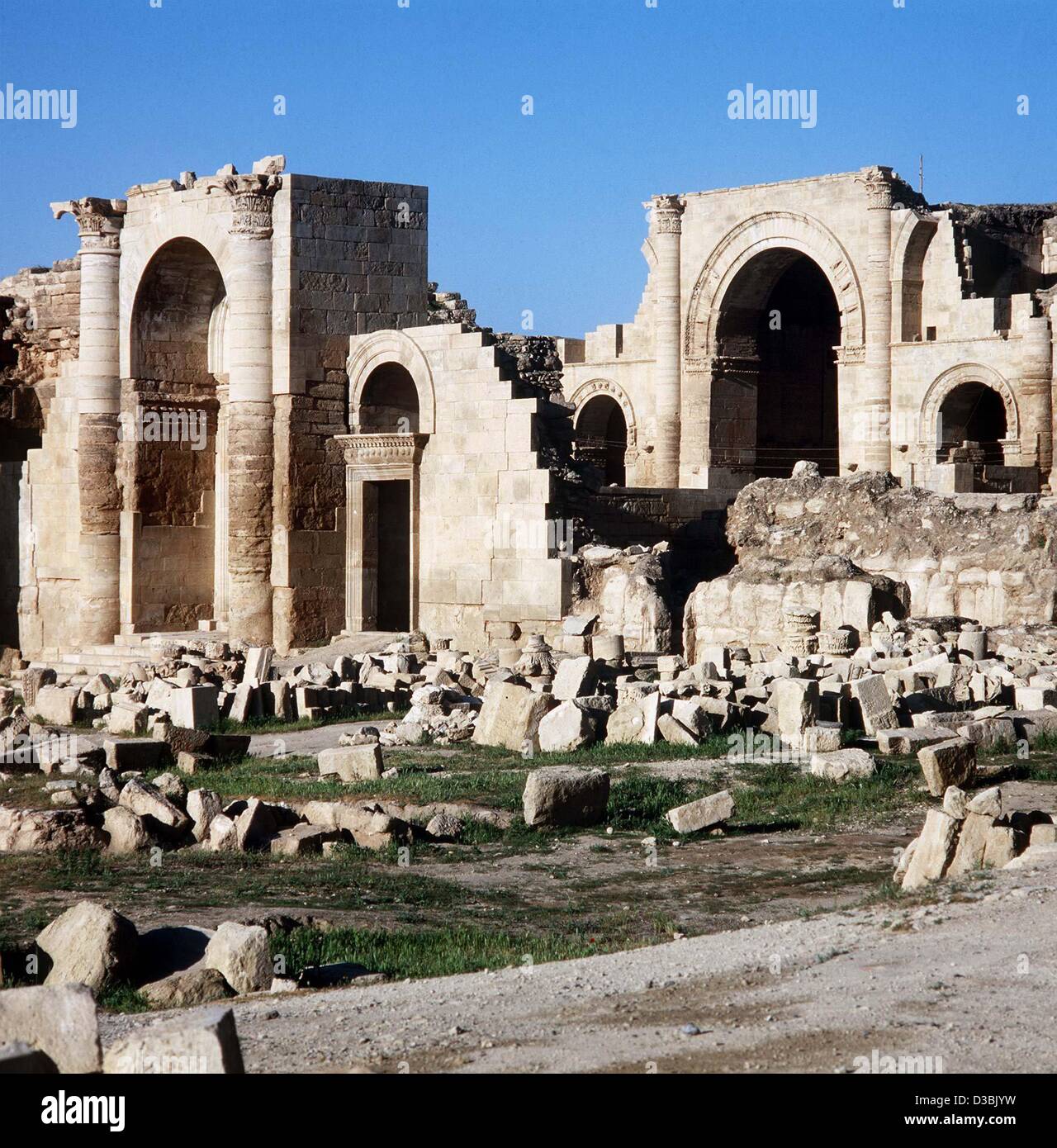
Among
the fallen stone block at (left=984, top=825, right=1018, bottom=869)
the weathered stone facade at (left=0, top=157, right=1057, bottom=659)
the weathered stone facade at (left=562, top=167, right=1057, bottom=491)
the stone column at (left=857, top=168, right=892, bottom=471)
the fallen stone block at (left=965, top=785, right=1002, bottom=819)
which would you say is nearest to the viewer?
the fallen stone block at (left=984, top=825, right=1018, bottom=869)

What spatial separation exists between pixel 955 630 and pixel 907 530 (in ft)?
6.48

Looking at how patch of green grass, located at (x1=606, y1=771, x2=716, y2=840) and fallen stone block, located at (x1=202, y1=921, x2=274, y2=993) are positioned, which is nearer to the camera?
fallen stone block, located at (x1=202, y1=921, x2=274, y2=993)

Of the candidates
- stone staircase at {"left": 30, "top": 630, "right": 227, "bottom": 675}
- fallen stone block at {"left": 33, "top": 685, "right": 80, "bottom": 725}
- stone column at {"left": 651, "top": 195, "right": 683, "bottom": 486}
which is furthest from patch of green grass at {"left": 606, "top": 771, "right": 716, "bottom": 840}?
stone column at {"left": 651, "top": 195, "right": 683, "bottom": 486}

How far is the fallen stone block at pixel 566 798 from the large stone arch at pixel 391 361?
9195mm

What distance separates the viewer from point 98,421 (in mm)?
21016

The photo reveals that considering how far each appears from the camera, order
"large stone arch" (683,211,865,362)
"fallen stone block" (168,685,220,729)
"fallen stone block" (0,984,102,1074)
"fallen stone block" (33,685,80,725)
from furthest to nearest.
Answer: "large stone arch" (683,211,865,362)
"fallen stone block" (33,685,80,725)
"fallen stone block" (168,685,220,729)
"fallen stone block" (0,984,102,1074)

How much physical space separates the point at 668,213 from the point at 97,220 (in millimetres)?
13228

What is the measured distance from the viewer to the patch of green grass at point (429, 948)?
6328 mm

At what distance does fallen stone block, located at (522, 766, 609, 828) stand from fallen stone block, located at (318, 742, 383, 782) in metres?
1.98

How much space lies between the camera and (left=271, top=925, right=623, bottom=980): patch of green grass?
6.33m

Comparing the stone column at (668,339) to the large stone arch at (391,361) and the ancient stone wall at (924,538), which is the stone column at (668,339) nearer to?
the large stone arch at (391,361)

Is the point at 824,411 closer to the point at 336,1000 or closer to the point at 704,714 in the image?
the point at 704,714

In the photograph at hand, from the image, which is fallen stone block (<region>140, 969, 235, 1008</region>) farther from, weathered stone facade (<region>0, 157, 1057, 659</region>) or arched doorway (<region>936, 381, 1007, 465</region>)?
arched doorway (<region>936, 381, 1007, 465</region>)
